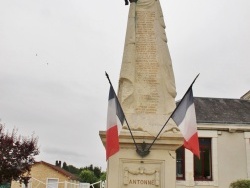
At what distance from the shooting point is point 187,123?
725 centimetres

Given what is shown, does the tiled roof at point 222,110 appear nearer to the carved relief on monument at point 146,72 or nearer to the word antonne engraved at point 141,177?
the carved relief on monument at point 146,72

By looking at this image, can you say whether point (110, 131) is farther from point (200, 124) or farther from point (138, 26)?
point (200, 124)

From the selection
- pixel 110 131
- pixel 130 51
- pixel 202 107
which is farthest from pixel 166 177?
pixel 202 107

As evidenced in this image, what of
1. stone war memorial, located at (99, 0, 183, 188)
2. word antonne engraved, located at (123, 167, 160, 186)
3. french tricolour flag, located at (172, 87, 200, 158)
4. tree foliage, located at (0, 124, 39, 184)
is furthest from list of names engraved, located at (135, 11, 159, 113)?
tree foliage, located at (0, 124, 39, 184)

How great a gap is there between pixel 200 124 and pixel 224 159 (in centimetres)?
239

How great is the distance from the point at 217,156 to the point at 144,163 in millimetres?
14052

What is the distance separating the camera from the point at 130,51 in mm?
8172

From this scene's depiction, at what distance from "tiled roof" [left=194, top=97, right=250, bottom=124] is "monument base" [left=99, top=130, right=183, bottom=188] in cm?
1355

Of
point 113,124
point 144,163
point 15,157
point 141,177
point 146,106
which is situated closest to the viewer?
point 113,124

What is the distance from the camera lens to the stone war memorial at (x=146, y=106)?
728 cm

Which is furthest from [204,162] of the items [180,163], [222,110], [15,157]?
[15,157]

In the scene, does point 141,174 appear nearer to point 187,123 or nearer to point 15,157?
point 187,123

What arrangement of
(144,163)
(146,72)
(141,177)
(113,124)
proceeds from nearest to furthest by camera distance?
(113,124)
(141,177)
(144,163)
(146,72)

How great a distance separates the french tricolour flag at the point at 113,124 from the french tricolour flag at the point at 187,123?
1109 mm
